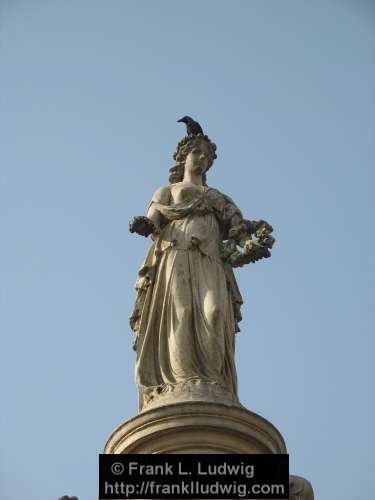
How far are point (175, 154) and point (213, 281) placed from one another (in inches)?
140

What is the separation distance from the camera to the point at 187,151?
2725 cm

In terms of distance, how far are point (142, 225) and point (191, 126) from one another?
9.58ft

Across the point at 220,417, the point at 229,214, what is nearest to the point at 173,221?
the point at 229,214

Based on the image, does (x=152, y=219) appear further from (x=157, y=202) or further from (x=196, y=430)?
(x=196, y=430)

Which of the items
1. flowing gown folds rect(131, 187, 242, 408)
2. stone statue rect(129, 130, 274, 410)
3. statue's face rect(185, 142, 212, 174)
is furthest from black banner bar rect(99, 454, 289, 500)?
statue's face rect(185, 142, 212, 174)

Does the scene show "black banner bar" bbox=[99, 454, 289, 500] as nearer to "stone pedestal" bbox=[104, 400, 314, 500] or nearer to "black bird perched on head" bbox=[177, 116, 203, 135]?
"stone pedestal" bbox=[104, 400, 314, 500]

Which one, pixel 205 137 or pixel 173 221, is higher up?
pixel 205 137

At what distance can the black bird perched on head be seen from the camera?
89.6ft

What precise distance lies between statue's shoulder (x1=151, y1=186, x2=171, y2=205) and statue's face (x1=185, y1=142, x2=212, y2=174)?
2.19ft

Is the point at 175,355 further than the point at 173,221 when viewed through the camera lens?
No

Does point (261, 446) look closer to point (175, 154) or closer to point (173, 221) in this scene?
point (173, 221)

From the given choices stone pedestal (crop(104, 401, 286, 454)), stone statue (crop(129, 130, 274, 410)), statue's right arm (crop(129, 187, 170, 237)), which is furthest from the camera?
statue's right arm (crop(129, 187, 170, 237))

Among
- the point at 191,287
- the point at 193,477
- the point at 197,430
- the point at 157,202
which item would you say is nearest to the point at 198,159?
the point at 157,202

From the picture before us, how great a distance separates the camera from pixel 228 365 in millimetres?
24062
